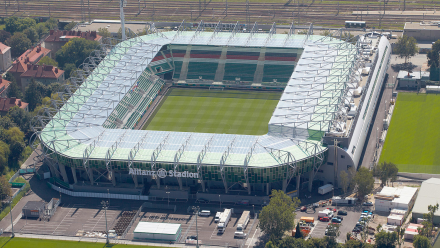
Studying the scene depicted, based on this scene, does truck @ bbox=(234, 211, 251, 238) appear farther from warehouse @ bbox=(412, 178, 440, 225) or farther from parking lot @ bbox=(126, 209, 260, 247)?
warehouse @ bbox=(412, 178, 440, 225)

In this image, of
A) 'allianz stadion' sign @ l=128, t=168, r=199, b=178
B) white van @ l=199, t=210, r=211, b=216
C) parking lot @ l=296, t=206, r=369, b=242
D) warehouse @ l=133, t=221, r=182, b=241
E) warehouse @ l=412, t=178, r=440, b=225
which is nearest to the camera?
parking lot @ l=296, t=206, r=369, b=242

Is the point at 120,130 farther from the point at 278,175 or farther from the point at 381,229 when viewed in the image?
the point at 381,229

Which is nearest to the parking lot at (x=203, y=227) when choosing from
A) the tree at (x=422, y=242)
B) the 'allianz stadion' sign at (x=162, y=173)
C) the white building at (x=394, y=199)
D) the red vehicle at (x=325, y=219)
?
the 'allianz stadion' sign at (x=162, y=173)

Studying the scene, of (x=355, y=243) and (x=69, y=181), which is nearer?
(x=355, y=243)

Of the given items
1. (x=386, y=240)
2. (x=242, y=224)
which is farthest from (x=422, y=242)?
(x=242, y=224)

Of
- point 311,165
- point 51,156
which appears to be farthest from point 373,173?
point 51,156

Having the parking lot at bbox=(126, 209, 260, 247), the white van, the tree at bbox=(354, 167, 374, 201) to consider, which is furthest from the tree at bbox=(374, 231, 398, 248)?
the white van
